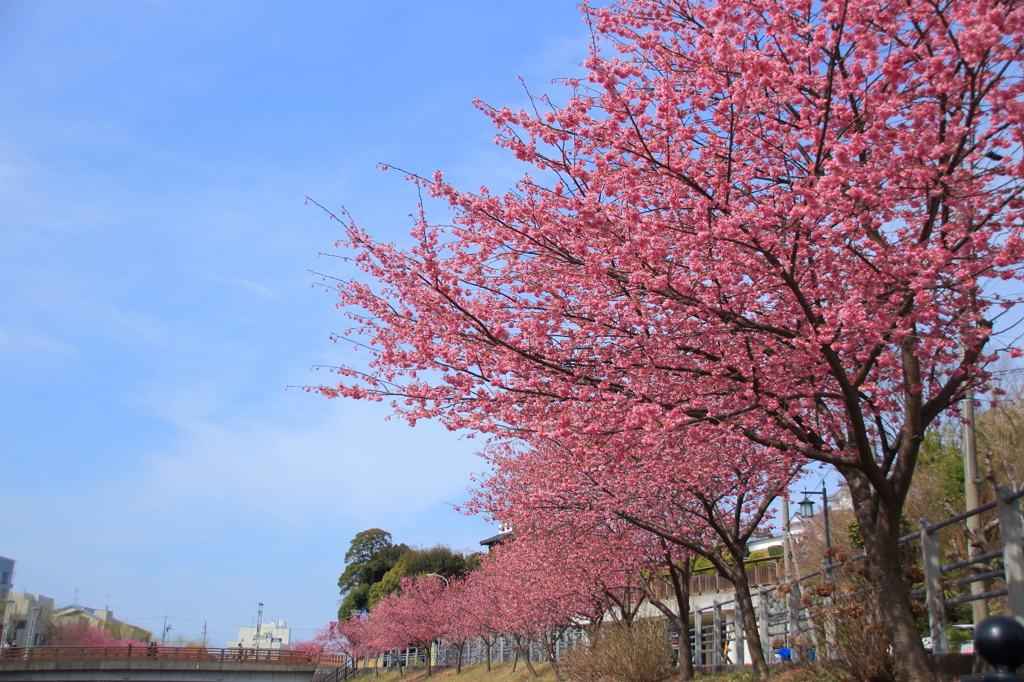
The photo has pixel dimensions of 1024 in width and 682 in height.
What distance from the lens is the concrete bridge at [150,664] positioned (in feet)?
156

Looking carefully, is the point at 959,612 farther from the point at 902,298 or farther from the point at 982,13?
the point at 982,13

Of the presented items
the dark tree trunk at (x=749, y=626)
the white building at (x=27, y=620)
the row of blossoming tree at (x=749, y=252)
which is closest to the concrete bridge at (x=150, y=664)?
the white building at (x=27, y=620)

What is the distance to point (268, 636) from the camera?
433ft

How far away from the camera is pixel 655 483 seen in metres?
13.3

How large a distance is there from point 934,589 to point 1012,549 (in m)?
1.55

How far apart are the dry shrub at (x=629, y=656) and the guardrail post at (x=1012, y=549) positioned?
10.5 metres

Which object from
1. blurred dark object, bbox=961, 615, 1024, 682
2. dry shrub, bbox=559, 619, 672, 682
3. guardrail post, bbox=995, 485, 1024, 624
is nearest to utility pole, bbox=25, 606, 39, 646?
dry shrub, bbox=559, 619, 672, 682

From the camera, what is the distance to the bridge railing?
48031 millimetres

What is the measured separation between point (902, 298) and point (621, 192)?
2862 mm

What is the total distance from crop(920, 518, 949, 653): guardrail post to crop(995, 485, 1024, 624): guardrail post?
52.2 inches

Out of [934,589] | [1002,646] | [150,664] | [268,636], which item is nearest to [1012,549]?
[934,589]

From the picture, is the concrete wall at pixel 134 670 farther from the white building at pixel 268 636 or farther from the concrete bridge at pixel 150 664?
the white building at pixel 268 636

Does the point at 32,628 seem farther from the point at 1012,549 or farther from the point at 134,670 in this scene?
the point at 1012,549

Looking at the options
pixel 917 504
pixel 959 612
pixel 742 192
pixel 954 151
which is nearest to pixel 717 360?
pixel 742 192
